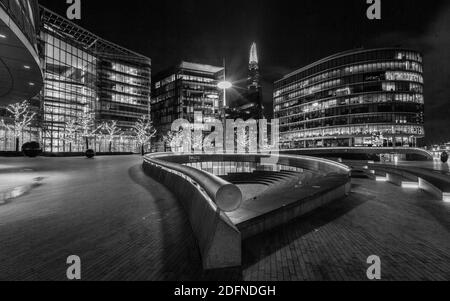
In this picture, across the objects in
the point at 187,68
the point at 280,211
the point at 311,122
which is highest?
the point at 187,68

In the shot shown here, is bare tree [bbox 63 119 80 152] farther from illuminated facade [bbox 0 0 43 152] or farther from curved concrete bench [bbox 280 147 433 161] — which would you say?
curved concrete bench [bbox 280 147 433 161]

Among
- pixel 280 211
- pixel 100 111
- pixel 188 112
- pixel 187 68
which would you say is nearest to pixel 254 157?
pixel 280 211

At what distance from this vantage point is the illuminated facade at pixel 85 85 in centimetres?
5406

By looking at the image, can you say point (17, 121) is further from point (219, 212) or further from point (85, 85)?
point (219, 212)

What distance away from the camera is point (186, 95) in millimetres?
108188

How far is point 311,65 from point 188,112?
60580 mm

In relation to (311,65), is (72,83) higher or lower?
lower

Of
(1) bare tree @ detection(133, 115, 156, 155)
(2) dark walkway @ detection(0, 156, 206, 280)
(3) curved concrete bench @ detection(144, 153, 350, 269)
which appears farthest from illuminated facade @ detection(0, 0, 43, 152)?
(1) bare tree @ detection(133, 115, 156, 155)

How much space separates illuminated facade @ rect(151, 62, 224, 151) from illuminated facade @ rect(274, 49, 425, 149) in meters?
47.4

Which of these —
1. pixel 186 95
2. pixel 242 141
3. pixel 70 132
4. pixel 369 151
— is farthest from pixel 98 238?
pixel 186 95

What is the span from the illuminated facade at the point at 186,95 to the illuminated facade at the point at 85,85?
2194 cm

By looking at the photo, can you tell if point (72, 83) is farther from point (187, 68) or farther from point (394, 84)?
point (394, 84)

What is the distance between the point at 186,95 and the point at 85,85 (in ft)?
164
